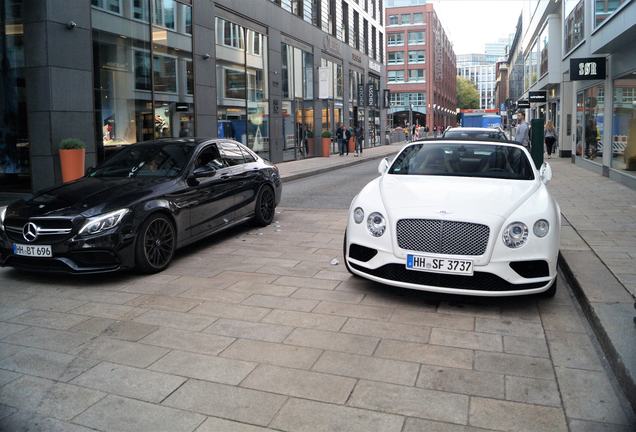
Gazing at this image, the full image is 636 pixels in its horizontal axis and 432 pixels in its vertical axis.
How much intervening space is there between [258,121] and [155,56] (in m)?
7.51

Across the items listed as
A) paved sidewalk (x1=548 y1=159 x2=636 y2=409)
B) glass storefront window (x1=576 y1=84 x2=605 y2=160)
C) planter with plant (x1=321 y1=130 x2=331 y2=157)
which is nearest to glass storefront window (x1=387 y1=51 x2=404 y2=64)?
planter with plant (x1=321 y1=130 x2=331 y2=157)

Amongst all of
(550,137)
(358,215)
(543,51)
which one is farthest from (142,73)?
(543,51)

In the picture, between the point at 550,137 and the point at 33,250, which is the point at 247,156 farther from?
the point at 550,137

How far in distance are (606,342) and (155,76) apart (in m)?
14.6

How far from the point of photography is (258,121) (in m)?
23.6

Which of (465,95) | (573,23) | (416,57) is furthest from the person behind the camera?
(465,95)

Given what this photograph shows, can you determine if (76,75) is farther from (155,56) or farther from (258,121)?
(258,121)

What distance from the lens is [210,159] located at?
8.08 metres

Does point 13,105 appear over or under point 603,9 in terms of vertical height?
under

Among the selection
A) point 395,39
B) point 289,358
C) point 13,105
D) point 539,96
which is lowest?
point 289,358

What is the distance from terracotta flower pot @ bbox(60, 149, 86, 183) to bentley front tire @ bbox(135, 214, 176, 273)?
22.2 ft

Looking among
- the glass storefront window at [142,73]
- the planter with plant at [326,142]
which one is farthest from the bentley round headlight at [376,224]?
the planter with plant at [326,142]

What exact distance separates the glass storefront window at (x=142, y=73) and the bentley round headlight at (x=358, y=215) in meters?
10.4

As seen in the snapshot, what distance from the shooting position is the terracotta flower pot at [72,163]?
12.4 metres
